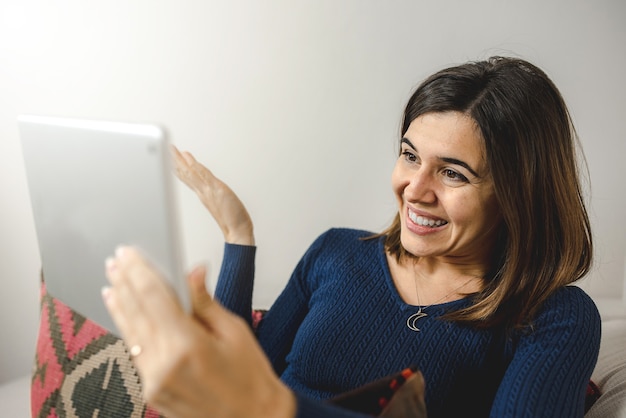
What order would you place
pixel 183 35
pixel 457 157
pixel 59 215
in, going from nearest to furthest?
pixel 59 215, pixel 457 157, pixel 183 35

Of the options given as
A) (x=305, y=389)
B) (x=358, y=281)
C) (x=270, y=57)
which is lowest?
(x=305, y=389)

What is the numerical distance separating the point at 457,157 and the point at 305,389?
528 millimetres

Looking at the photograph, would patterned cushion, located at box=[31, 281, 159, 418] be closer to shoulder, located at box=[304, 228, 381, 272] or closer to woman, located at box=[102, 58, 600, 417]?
woman, located at box=[102, 58, 600, 417]

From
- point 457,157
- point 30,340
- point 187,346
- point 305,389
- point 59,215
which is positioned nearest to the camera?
point 187,346

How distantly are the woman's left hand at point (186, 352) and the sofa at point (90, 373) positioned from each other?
2.05 feet

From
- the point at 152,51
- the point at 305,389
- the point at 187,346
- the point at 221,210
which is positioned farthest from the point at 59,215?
the point at 152,51

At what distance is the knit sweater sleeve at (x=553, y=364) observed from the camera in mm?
1021

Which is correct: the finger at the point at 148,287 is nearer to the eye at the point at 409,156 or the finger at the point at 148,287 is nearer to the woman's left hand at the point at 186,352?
the woman's left hand at the point at 186,352

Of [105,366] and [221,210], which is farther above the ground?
[221,210]

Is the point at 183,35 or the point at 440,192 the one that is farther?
the point at 183,35

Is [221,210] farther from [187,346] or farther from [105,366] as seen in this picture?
[187,346]

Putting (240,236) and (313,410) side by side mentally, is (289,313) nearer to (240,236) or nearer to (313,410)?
(240,236)

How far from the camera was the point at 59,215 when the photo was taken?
86 centimetres

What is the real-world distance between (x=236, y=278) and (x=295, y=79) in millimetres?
596
